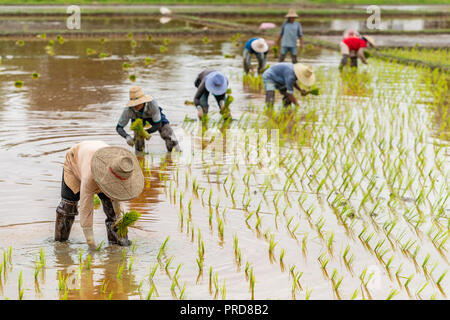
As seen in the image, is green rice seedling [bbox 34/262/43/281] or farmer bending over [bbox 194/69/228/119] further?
farmer bending over [bbox 194/69/228/119]

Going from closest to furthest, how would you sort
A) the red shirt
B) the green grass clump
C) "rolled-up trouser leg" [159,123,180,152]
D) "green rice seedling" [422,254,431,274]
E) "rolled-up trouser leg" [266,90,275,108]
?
1. "green rice seedling" [422,254,431,274]
2. the green grass clump
3. "rolled-up trouser leg" [159,123,180,152]
4. "rolled-up trouser leg" [266,90,275,108]
5. the red shirt

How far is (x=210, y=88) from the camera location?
808cm

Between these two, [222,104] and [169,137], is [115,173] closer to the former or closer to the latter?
[169,137]

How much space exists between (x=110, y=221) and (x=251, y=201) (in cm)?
142

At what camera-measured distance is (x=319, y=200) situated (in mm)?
5863

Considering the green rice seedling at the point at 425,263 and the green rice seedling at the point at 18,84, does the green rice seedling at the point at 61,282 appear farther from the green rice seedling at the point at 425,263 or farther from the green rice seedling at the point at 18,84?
the green rice seedling at the point at 18,84

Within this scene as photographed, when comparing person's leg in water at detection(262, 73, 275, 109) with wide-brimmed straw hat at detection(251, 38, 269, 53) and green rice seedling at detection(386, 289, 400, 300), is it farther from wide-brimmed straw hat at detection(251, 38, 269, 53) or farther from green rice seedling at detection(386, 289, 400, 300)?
green rice seedling at detection(386, 289, 400, 300)

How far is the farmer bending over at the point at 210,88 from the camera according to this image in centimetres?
806

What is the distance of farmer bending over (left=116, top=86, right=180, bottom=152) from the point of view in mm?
6504

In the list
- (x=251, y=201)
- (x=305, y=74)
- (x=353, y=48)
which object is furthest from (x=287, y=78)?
(x=353, y=48)

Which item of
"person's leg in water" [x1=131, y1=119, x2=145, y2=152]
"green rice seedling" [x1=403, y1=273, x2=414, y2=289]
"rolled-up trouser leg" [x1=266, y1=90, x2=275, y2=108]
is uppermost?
"rolled-up trouser leg" [x1=266, y1=90, x2=275, y2=108]

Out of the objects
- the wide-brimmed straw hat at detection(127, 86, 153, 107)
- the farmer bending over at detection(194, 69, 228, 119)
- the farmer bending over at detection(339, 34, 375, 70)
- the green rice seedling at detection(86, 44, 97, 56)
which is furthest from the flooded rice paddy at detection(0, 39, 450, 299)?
the green rice seedling at detection(86, 44, 97, 56)

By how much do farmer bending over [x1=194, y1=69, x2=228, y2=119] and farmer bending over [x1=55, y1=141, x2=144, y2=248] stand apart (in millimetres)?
3463

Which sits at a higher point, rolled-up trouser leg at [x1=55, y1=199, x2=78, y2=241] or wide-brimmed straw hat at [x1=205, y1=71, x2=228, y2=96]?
wide-brimmed straw hat at [x1=205, y1=71, x2=228, y2=96]
